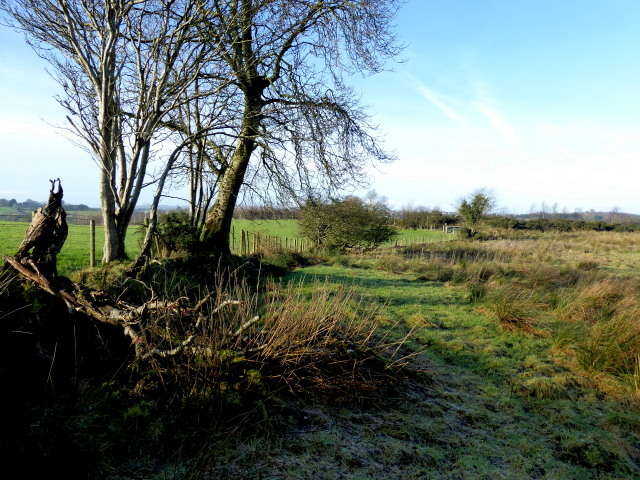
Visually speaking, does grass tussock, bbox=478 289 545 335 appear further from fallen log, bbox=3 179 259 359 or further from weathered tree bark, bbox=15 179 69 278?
weathered tree bark, bbox=15 179 69 278

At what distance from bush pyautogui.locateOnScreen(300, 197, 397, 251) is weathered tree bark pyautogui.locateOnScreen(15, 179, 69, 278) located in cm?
1605

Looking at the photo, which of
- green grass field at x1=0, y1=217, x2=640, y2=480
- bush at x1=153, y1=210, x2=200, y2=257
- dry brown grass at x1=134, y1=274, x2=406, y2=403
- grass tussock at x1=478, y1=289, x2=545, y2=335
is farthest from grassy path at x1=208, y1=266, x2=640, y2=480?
bush at x1=153, y1=210, x2=200, y2=257

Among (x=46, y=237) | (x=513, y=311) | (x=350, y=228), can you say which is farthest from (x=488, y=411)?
(x=350, y=228)

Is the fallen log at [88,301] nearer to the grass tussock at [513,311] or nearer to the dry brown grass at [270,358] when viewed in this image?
the dry brown grass at [270,358]

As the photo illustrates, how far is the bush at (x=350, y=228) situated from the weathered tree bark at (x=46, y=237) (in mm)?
16050

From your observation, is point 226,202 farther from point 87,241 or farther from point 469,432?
point 87,241

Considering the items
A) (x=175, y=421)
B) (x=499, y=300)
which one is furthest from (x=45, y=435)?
(x=499, y=300)

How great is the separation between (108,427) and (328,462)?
175cm

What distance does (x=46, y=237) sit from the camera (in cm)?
480

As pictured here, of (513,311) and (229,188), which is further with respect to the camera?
(229,188)

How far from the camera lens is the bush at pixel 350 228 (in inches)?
847

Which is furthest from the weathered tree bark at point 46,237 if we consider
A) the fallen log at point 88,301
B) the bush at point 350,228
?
the bush at point 350,228

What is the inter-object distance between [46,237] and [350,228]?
1762 cm

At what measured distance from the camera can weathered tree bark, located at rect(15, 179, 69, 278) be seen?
181 inches
